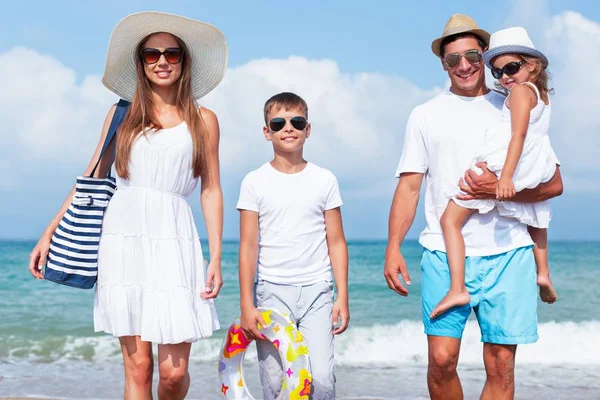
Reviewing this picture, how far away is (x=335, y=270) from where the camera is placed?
12.8 ft

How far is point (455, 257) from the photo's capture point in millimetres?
3670

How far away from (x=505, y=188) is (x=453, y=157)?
36cm

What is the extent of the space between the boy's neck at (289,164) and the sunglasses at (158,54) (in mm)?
741

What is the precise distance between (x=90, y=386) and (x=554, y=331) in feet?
25.9

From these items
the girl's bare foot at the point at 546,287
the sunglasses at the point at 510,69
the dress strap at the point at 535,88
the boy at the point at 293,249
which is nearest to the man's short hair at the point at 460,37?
the sunglasses at the point at 510,69

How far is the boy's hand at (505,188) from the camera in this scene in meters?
3.54

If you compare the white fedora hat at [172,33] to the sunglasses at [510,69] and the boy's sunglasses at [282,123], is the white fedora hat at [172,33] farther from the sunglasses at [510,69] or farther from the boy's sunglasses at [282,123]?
the sunglasses at [510,69]

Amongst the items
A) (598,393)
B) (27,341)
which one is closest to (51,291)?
(27,341)

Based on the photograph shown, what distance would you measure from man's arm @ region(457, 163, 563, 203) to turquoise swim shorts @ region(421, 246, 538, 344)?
27cm

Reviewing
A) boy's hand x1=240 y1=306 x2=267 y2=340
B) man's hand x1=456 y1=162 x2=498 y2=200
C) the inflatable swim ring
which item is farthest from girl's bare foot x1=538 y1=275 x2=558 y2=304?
boy's hand x1=240 y1=306 x2=267 y2=340

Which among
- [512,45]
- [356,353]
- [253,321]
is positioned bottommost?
[356,353]

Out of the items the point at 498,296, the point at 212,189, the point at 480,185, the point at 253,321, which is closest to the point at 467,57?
the point at 480,185

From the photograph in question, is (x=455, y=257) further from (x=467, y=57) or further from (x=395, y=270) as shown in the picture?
(x=467, y=57)

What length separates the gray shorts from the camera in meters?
3.81
